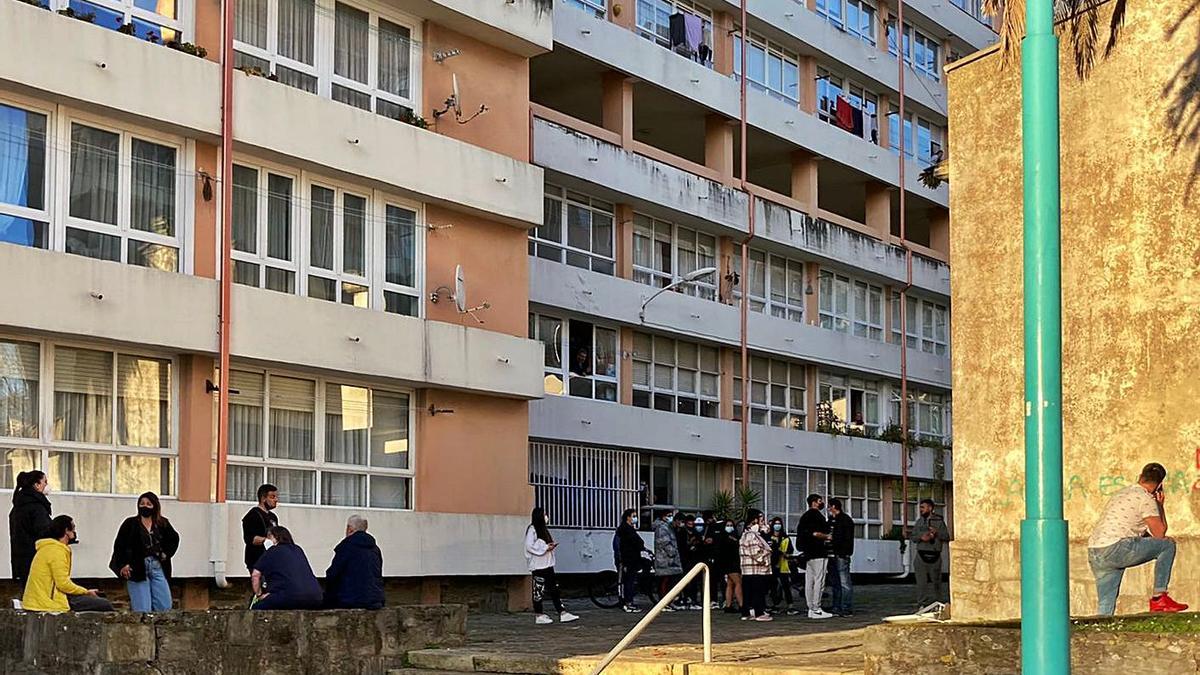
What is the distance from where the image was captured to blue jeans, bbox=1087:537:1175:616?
1480 centimetres

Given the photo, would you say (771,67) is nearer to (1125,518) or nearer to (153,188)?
(153,188)

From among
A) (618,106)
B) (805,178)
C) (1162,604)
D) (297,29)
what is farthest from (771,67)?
(1162,604)

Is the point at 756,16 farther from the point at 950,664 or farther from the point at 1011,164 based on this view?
the point at 950,664

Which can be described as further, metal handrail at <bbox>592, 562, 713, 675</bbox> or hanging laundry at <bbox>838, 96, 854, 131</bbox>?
hanging laundry at <bbox>838, 96, 854, 131</bbox>

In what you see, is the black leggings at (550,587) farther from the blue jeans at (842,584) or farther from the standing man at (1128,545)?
the standing man at (1128,545)

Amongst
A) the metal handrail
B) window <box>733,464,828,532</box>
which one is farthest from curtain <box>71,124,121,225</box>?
window <box>733,464,828,532</box>

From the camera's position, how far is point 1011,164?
21266 millimetres

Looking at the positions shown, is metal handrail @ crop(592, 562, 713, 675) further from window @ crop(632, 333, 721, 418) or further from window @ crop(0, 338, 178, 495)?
window @ crop(632, 333, 721, 418)

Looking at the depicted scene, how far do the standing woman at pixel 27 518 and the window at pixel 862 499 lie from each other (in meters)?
26.7

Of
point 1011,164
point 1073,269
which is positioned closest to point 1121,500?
point 1073,269

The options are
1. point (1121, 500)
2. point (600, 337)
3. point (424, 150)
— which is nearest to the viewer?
point (1121, 500)

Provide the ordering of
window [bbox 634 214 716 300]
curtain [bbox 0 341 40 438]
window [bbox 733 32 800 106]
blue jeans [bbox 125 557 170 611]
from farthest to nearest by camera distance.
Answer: window [bbox 733 32 800 106], window [bbox 634 214 716 300], curtain [bbox 0 341 40 438], blue jeans [bbox 125 557 170 611]

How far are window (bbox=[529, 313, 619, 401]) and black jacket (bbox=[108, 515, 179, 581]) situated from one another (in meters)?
14.1

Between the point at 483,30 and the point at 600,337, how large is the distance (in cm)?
870
